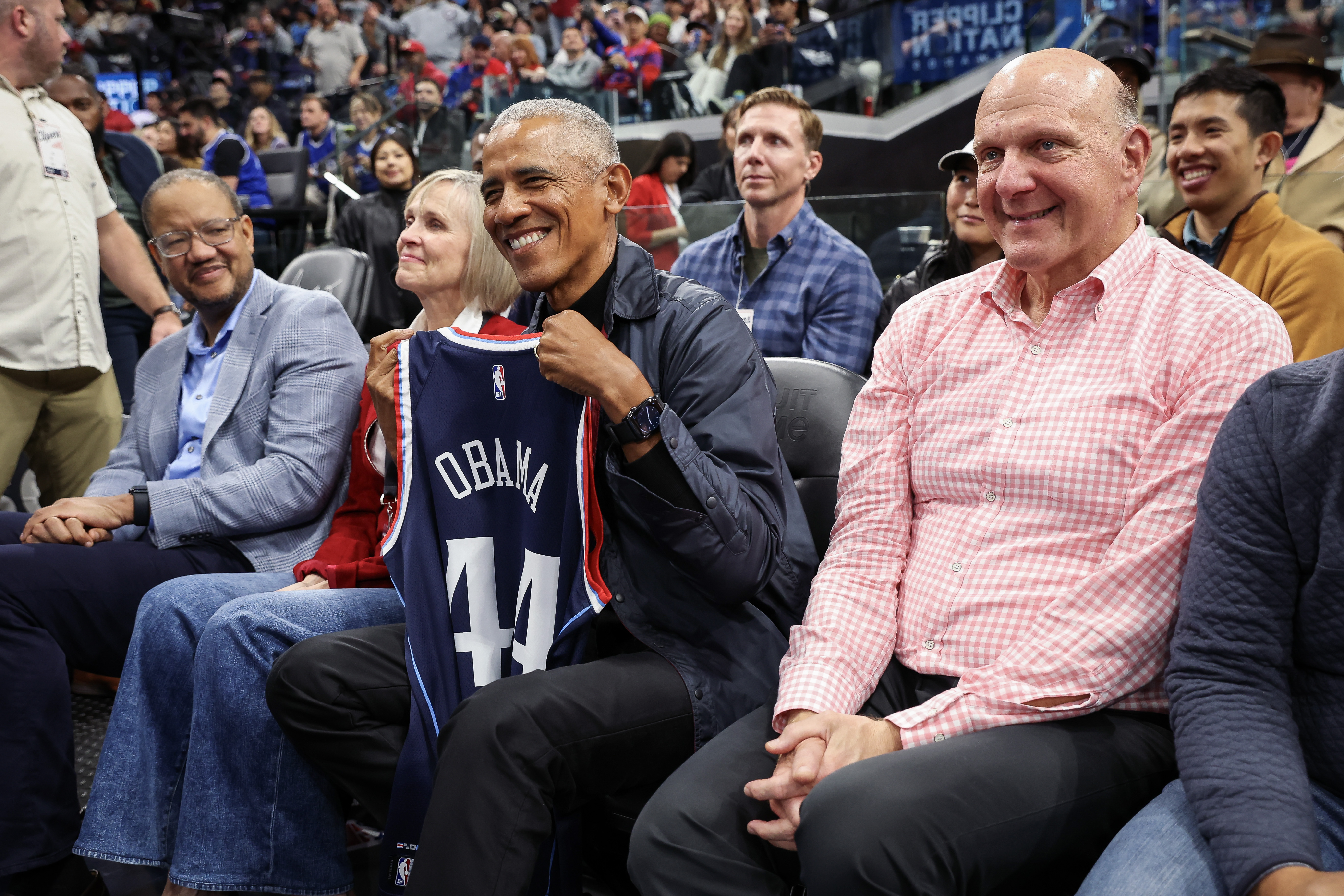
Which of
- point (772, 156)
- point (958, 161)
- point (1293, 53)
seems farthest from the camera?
point (1293, 53)

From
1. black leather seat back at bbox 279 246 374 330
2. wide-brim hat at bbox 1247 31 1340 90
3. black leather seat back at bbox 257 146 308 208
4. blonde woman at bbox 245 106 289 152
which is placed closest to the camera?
black leather seat back at bbox 279 246 374 330

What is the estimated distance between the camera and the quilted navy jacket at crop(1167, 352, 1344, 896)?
4.35 feet

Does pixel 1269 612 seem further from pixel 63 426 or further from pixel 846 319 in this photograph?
pixel 63 426

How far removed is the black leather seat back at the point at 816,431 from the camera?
7.30ft

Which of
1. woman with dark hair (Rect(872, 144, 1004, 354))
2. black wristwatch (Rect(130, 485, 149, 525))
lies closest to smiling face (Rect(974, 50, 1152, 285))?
woman with dark hair (Rect(872, 144, 1004, 354))

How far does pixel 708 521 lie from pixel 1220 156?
2153mm

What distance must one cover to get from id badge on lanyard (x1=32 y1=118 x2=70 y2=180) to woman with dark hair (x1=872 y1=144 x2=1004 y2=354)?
262cm

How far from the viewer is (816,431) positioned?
7.36 ft

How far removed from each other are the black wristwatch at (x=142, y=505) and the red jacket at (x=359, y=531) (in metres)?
0.40

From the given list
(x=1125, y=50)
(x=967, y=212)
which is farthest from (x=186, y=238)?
(x=1125, y=50)

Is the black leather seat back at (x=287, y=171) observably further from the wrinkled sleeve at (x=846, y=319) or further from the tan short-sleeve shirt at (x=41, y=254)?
the wrinkled sleeve at (x=846, y=319)

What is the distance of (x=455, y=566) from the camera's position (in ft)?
6.61

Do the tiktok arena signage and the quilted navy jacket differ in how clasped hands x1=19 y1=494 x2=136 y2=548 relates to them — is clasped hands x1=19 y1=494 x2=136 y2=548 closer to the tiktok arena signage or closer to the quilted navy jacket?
the quilted navy jacket

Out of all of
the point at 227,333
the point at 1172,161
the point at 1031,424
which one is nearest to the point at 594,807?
the point at 1031,424
